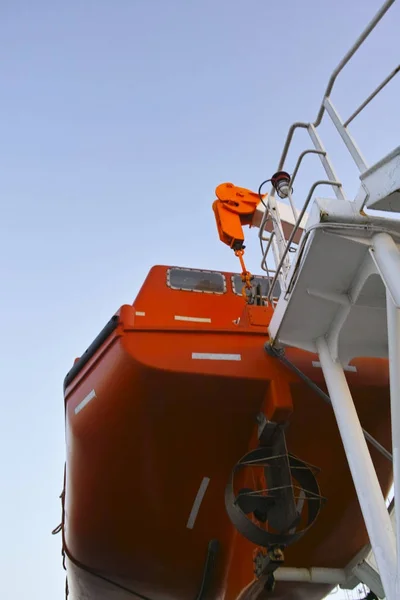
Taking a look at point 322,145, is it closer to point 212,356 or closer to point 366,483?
point 212,356

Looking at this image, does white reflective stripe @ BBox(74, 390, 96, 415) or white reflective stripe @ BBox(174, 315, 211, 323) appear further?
white reflective stripe @ BBox(174, 315, 211, 323)

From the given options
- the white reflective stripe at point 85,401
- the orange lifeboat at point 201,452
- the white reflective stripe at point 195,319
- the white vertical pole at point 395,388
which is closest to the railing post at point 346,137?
the white vertical pole at point 395,388

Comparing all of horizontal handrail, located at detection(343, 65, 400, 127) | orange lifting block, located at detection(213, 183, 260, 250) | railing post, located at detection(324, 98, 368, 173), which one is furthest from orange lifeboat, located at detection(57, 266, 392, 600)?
horizontal handrail, located at detection(343, 65, 400, 127)

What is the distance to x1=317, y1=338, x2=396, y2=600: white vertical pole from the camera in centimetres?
253

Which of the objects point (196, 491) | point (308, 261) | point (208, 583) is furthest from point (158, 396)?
point (208, 583)

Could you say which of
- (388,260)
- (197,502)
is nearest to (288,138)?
(388,260)

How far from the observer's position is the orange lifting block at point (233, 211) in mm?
6004

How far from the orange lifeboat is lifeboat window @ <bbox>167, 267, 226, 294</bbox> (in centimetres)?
2

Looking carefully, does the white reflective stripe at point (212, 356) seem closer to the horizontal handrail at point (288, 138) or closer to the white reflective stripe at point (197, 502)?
the white reflective stripe at point (197, 502)

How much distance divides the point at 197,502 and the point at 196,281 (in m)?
2.33

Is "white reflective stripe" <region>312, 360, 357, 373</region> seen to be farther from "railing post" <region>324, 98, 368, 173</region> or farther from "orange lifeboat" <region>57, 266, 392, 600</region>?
"railing post" <region>324, 98, 368, 173</region>

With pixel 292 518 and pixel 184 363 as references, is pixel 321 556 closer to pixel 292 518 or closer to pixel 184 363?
pixel 292 518

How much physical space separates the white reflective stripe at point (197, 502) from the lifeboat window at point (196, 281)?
2028 mm

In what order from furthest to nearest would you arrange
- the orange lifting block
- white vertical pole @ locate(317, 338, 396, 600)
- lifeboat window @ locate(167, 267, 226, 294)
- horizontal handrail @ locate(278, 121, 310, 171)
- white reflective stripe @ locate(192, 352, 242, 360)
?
the orange lifting block
lifeboat window @ locate(167, 267, 226, 294)
white reflective stripe @ locate(192, 352, 242, 360)
horizontal handrail @ locate(278, 121, 310, 171)
white vertical pole @ locate(317, 338, 396, 600)
